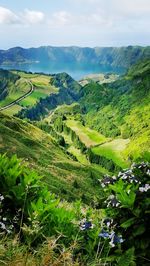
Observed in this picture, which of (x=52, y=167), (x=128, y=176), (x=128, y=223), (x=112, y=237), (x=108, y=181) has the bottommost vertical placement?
(x=52, y=167)

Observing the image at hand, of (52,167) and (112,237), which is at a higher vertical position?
(112,237)

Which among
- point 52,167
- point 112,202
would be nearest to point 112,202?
point 112,202

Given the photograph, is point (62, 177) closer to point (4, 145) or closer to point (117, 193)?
point (4, 145)

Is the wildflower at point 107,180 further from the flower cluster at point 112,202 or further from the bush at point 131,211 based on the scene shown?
the flower cluster at point 112,202

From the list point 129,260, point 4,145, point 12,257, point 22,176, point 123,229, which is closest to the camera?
point 12,257

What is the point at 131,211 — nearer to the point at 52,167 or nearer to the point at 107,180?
the point at 107,180

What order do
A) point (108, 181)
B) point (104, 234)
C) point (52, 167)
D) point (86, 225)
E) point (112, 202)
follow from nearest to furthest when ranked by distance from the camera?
point (104, 234)
point (112, 202)
point (86, 225)
point (108, 181)
point (52, 167)

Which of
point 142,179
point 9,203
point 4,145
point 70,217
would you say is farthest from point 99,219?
point 4,145

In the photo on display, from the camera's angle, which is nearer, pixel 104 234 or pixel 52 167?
pixel 104 234

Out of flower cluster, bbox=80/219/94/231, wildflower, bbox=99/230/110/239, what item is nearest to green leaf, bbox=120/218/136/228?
wildflower, bbox=99/230/110/239
